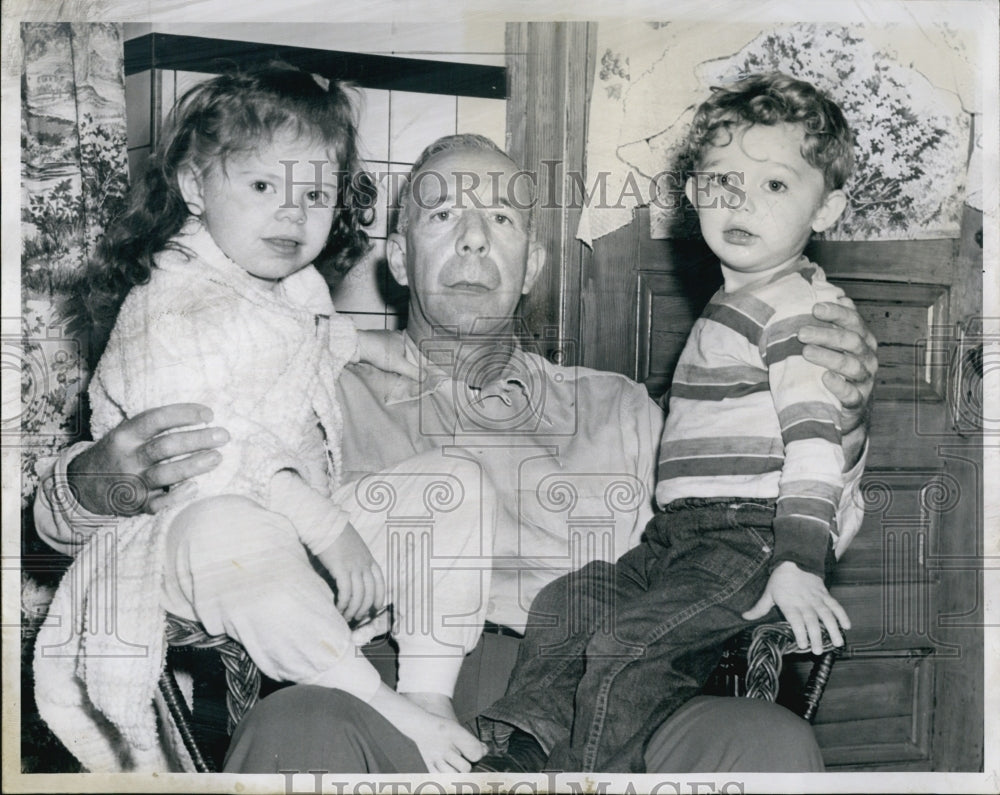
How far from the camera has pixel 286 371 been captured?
2.43 metres

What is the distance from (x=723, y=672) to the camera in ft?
7.78

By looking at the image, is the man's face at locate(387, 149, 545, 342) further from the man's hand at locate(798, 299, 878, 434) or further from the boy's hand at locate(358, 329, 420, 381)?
the man's hand at locate(798, 299, 878, 434)

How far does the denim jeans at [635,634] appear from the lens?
7.59 feet

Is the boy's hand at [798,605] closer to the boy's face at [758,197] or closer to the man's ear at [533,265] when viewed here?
the boy's face at [758,197]

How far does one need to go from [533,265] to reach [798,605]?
0.86m

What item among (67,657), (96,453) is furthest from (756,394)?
(67,657)

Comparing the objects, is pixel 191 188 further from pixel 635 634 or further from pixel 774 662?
pixel 774 662

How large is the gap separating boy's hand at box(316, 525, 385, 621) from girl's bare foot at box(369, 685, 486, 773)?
16 centimetres

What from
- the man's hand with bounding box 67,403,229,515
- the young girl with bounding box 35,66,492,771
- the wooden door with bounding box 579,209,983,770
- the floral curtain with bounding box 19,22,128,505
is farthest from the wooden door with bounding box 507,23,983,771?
the floral curtain with bounding box 19,22,128,505

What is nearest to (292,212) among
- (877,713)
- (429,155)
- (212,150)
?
(212,150)

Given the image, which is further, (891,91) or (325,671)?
(891,91)

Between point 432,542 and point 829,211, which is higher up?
point 829,211

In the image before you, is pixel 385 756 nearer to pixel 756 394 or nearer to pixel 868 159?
pixel 756 394

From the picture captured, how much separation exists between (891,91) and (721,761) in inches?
56.0
